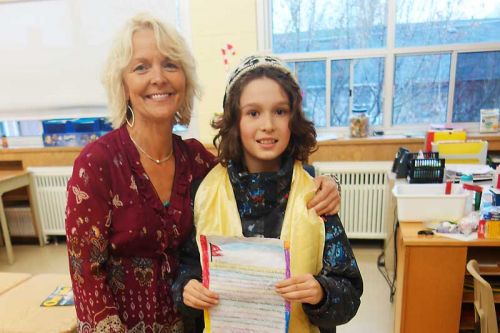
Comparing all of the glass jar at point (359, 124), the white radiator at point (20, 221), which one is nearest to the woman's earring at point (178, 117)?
the glass jar at point (359, 124)

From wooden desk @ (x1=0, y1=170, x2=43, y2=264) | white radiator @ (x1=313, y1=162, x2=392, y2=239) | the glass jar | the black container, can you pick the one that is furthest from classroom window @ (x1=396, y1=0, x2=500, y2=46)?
wooden desk @ (x1=0, y1=170, x2=43, y2=264)

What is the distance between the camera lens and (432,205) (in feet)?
5.86

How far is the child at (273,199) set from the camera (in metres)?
0.89

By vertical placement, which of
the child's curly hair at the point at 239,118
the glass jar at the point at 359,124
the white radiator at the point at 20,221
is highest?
the child's curly hair at the point at 239,118

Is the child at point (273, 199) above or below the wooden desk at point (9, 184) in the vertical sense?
above

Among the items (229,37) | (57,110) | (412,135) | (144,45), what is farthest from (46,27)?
(412,135)

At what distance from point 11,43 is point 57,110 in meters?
0.73

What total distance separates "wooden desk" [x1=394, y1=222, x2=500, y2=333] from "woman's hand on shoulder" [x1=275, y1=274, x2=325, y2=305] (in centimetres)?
95

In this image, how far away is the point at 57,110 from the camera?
341 centimetres

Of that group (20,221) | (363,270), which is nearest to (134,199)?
(363,270)

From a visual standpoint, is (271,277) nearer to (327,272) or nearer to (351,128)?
(327,272)

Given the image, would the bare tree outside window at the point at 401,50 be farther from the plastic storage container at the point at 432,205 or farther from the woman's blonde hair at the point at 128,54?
the woman's blonde hair at the point at 128,54

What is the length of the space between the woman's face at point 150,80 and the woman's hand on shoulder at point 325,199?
1.63 feet

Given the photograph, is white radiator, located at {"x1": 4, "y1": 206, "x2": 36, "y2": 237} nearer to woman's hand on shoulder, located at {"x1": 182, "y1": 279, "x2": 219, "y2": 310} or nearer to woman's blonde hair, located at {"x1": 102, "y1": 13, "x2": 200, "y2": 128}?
woman's blonde hair, located at {"x1": 102, "y1": 13, "x2": 200, "y2": 128}
